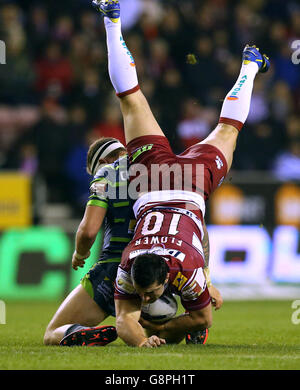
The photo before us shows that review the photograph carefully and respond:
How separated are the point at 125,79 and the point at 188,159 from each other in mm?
979

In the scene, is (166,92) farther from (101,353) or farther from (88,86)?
(101,353)

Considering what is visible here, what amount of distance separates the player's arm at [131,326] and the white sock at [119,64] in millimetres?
2038

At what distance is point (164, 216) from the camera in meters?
6.47

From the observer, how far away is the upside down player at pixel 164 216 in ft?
19.9

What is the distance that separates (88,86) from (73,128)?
1.16 metres

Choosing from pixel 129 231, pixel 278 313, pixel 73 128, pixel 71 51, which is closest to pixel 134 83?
pixel 129 231

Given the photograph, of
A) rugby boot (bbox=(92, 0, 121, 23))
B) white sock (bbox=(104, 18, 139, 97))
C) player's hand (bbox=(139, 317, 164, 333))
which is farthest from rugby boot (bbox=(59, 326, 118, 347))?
rugby boot (bbox=(92, 0, 121, 23))

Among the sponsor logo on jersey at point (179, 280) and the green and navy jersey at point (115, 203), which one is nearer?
the sponsor logo on jersey at point (179, 280)

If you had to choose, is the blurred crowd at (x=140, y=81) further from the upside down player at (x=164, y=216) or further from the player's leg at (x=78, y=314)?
the player's leg at (x=78, y=314)

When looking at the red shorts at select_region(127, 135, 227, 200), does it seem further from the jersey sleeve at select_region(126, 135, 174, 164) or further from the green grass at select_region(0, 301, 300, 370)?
the green grass at select_region(0, 301, 300, 370)

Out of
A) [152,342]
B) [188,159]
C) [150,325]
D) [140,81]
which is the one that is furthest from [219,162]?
[140,81]

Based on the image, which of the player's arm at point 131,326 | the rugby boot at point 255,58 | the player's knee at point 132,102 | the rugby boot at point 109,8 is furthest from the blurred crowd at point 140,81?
the player's arm at point 131,326

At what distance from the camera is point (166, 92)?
46.1 feet

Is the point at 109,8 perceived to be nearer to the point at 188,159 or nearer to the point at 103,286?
the point at 188,159
